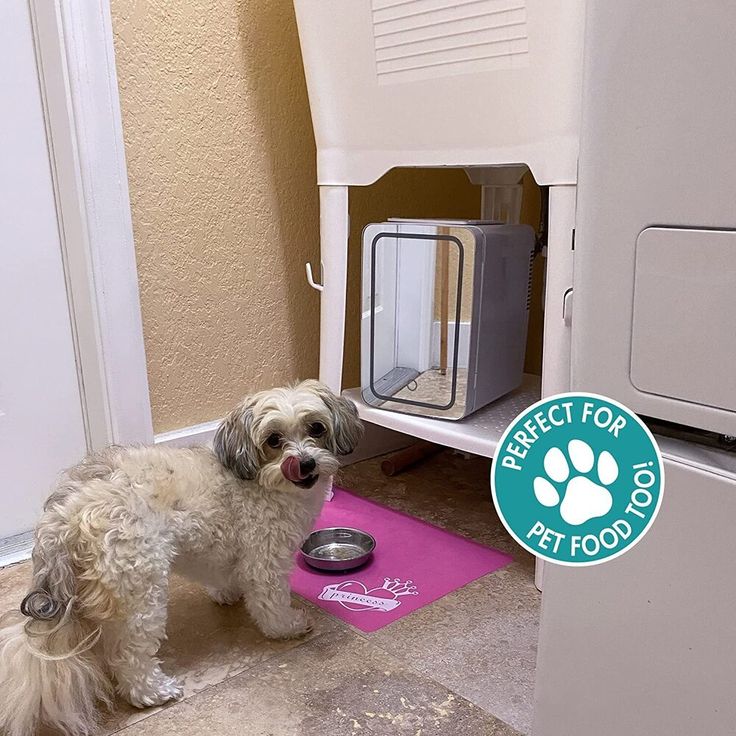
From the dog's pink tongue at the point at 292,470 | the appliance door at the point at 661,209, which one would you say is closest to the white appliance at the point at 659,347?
the appliance door at the point at 661,209

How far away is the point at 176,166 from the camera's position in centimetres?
132

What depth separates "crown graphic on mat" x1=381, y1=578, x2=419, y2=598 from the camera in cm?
114

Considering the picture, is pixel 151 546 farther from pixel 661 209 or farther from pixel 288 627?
pixel 661 209

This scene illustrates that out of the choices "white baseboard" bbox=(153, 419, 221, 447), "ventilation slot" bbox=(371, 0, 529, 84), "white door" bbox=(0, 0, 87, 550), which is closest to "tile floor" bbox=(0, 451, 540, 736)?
"white door" bbox=(0, 0, 87, 550)

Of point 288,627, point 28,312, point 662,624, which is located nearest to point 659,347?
point 662,624

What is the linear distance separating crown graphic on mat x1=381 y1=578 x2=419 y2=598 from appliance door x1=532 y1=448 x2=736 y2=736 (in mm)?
545

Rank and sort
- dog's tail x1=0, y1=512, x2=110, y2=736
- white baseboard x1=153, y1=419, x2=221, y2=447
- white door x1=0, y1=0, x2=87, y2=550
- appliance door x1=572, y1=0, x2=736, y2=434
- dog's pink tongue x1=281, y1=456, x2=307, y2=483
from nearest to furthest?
appliance door x1=572, y1=0, x2=736, y2=434 < dog's tail x1=0, y1=512, x2=110, y2=736 < dog's pink tongue x1=281, y1=456, x2=307, y2=483 < white door x1=0, y1=0, x2=87, y2=550 < white baseboard x1=153, y1=419, x2=221, y2=447

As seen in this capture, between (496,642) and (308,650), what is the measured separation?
26cm

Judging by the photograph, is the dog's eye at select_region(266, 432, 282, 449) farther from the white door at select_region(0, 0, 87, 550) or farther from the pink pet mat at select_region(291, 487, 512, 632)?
the white door at select_region(0, 0, 87, 550)

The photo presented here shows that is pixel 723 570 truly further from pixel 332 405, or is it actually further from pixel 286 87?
pixel 286 87

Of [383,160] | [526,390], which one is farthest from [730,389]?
[526,390]

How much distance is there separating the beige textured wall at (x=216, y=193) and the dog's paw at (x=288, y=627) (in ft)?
1.71

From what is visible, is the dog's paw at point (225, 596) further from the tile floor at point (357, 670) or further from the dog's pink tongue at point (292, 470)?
the dog's pink tongue at point (292, 470)

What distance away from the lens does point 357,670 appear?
95 centimetres
